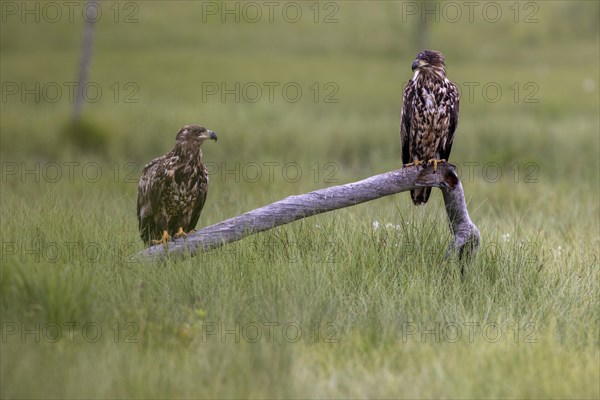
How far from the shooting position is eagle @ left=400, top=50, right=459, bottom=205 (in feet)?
18.1

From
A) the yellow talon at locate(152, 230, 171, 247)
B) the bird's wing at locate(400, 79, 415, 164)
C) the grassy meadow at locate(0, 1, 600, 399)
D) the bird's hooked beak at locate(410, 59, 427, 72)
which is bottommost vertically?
the grassy meadow at locate(0, 1, 600, 399)

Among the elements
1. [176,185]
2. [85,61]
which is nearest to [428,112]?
[176,185]

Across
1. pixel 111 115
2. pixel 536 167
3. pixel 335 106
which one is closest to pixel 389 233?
pixel 536 167

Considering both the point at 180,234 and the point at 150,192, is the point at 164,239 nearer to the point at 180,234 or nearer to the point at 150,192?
the point at 180,234

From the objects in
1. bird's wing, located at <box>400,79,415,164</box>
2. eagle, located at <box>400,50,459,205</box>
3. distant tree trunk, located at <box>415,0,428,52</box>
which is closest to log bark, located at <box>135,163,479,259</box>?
eagle, located at <box>400,50,459,205</box>

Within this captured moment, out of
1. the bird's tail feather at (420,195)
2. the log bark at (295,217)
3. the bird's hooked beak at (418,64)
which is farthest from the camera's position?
the bird's tail feather at (420,195)

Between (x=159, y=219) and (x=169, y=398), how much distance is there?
1.79 metres

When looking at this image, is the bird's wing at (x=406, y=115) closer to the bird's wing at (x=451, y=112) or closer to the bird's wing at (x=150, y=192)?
the bird's wing at (x=451, y=112)

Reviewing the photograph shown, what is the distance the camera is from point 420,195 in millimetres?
5777

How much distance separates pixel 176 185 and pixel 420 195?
1.79 meters

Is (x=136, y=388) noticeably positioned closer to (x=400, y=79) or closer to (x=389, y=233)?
(x=389, y=233)

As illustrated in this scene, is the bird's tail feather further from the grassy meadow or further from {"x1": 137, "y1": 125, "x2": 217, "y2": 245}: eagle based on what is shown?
{"x1": 137, "y1": 125, "x2": 217, "y2": 245}: eagle

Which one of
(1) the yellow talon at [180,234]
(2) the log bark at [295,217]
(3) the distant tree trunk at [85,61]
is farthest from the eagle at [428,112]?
(3) the distant tree trunk at [85,61]

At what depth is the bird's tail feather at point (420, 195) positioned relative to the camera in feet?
18.9
